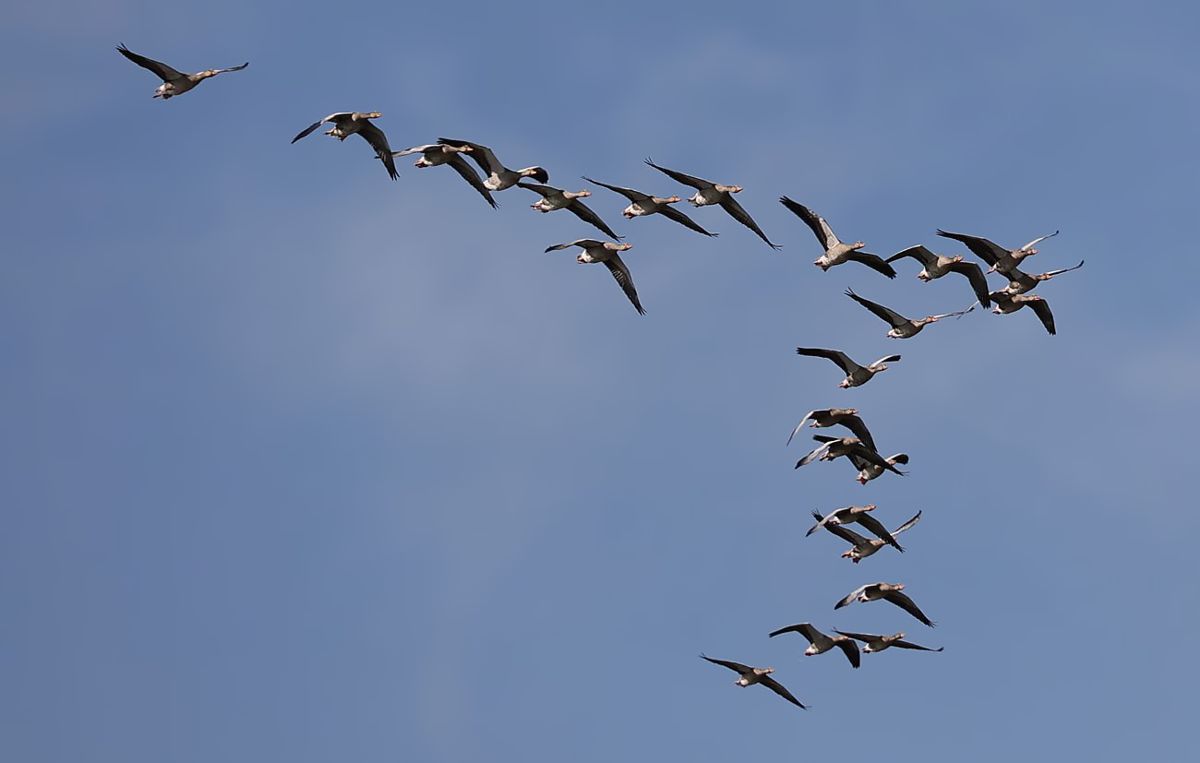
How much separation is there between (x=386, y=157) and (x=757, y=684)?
1775cm

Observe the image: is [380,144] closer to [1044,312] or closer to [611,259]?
[611,259]

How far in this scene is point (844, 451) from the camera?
7650 cm

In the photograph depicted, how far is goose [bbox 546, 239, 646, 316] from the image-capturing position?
77.6 m

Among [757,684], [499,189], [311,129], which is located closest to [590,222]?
[499,189]

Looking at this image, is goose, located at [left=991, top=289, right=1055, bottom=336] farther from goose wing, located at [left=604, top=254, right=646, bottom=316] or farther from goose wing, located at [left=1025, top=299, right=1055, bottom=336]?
goose wing, located at [left=604, top=254, right=646, bottom=316]

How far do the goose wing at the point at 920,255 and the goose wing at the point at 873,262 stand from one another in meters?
0.36

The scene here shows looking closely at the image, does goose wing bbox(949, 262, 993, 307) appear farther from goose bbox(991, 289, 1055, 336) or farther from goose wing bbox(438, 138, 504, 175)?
goose wing bbox(438, 138, 504, 175)

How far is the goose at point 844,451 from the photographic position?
76188 millimetres

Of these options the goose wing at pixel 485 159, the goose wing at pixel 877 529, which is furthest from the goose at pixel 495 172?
the goose wing at pixel 877 529

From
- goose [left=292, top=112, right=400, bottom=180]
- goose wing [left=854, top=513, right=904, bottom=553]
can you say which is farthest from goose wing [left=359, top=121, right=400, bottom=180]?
goose wing [left=854, top=513, right=904, bottom=553]

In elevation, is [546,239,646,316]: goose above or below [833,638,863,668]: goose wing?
above

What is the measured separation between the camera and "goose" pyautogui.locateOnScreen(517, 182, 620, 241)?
78.1 meters

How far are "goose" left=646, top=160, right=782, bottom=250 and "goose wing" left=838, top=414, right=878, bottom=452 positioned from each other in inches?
201

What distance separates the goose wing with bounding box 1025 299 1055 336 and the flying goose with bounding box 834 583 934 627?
8596mm
